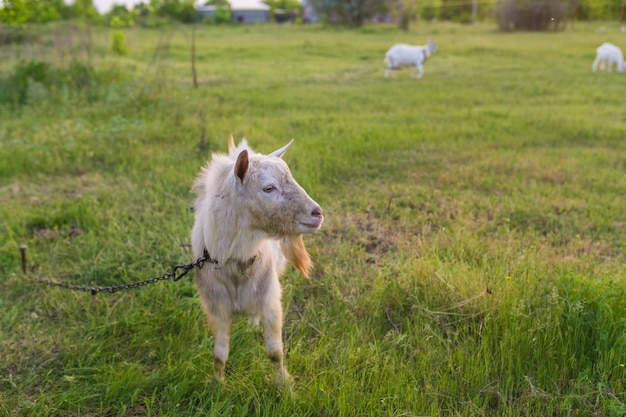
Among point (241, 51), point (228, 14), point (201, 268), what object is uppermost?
point (228, 14)

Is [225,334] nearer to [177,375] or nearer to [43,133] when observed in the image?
[177,375]

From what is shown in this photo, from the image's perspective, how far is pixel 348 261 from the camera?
12.5 feet

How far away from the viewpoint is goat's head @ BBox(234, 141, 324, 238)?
2277 mm

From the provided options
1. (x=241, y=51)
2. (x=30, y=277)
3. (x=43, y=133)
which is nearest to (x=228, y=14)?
(x=241, y=51)

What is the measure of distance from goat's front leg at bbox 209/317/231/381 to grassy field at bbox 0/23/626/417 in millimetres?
87

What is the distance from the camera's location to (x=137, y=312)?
10.5ft

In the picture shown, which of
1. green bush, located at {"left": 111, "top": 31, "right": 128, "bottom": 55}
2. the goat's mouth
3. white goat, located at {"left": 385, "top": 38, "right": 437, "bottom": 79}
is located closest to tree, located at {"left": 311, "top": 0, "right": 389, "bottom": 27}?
white goat, located at {"left": 385, "top": 38, "right": 437, "bottom": 79}

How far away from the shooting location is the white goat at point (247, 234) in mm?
2295

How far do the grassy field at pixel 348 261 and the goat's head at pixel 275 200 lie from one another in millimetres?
Answer: 845

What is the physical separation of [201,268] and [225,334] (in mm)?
365

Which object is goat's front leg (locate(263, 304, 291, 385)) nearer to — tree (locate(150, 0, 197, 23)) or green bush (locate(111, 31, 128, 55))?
green bush (locate(111, 31, 128, 55))

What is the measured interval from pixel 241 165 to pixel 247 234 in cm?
37

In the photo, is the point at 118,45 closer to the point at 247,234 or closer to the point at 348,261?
the point at 348,261

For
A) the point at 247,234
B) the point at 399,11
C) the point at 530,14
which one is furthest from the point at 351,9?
the point at 247,234
